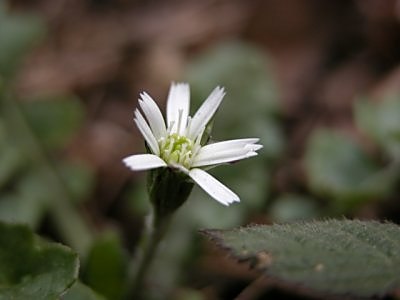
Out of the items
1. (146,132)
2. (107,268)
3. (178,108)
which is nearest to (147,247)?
(107,268)

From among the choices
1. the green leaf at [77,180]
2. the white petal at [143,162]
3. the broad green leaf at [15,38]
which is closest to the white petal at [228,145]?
the white petal at [143,162]

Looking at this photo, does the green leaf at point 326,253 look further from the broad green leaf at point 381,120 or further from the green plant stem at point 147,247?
the broad green leaf at point 381,120

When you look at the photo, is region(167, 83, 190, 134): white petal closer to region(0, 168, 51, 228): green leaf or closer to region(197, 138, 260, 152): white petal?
region(197, 138, 260, 152): white petal

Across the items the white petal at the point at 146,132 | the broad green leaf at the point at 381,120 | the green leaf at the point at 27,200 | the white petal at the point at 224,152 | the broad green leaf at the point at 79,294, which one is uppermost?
the broad green leaf at the point at 381,120

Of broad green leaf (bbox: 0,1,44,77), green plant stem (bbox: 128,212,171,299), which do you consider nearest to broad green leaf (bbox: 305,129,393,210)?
green plant stem (bbox: 128,212,171,299)

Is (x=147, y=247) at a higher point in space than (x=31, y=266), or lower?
higher

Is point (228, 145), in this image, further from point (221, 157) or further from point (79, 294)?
point (79, 294)
